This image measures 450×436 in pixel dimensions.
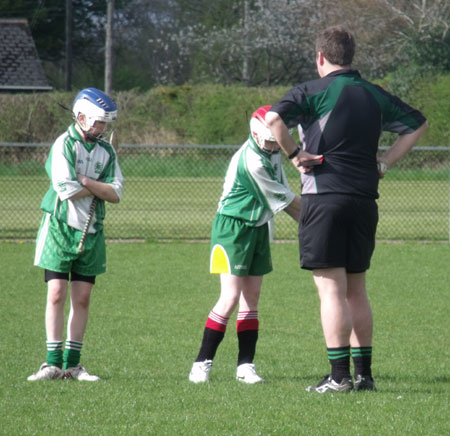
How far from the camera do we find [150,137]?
106 ft

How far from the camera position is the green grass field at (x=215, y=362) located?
4.55 meters

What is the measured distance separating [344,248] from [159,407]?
135 centimetres

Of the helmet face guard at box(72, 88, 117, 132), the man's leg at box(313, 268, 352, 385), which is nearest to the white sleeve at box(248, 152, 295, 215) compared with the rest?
the man's leg at box(313, 268, 352, 385)

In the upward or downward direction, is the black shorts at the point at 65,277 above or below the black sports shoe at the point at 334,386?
above

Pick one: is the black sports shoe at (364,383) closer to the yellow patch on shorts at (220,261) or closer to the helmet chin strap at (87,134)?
the yellow patch on shorts at (220,261)

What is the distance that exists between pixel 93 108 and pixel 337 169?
5.25 ft

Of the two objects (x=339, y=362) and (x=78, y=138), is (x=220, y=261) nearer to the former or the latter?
(x=339, y=362)

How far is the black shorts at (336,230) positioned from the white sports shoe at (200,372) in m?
1.03

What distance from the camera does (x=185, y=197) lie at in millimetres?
20469

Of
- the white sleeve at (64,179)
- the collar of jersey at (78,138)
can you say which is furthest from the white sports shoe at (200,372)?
the collar of jersey at (78,138)

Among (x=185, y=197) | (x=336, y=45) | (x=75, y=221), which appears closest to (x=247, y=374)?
(x=75, y=221)

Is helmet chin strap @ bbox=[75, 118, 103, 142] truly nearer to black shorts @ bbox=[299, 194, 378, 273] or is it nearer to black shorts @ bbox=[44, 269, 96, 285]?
black shorts @ bbox=[44, 269, 96, 285]

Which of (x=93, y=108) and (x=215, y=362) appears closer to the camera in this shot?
(x=93, y=108)

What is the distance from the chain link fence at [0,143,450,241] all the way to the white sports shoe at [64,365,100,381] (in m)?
8.69
